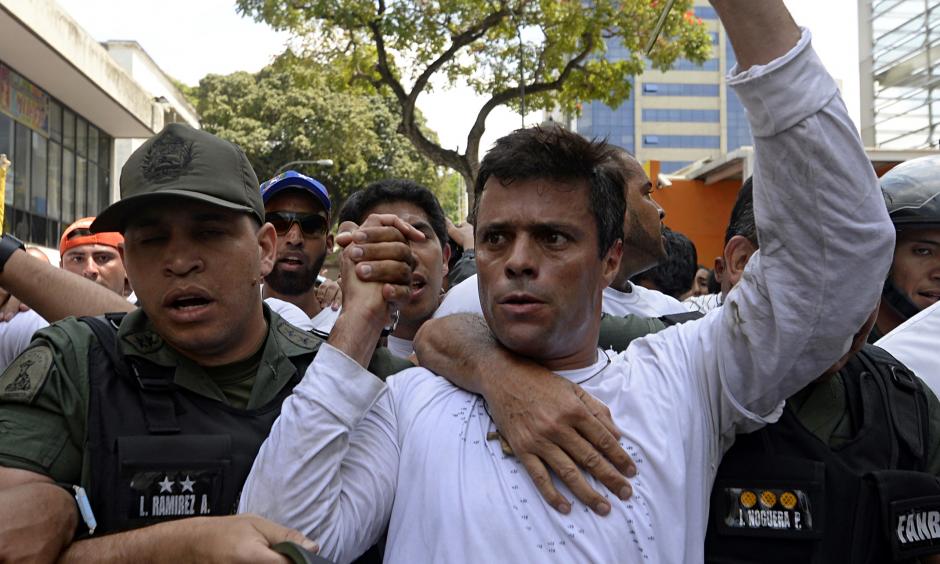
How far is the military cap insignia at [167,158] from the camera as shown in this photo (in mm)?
2340

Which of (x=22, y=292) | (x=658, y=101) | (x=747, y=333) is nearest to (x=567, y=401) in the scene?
(x=747, y=333)

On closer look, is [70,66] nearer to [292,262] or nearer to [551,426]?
[292,262]

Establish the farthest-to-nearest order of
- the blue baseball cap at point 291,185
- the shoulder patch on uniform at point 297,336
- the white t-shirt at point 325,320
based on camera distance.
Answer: the blue baseball cap at point 291,185, the white t-shirt at point 325,320, the shoulder patch on uniform at point 297,336

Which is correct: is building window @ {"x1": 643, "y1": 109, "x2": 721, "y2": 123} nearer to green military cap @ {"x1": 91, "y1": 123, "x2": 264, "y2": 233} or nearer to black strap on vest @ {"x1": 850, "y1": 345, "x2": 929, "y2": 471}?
black strap on vest @ {"x1": 850, "y1": 345, "x2": 929, "y2": 471}

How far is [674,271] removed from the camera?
6.05 m

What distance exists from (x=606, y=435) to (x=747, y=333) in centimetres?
41

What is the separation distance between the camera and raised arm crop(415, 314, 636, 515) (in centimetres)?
202

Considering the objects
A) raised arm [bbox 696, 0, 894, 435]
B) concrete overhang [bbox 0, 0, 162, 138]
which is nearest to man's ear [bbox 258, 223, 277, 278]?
raised arm [bbox 696, 0, 894, 435]

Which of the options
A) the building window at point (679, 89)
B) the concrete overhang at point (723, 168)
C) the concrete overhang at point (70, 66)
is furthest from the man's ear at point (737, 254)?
the building window at point (679, 89)

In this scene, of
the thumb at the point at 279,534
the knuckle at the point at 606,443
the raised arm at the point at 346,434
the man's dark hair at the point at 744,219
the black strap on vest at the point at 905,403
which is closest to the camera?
the thumb at the point at 279,534

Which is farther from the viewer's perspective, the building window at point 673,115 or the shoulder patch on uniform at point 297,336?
the building window at point 673,115

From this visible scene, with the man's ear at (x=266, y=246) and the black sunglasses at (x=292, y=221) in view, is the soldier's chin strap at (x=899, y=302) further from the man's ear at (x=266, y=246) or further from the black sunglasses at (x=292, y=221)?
the black sunglasses at (x=292, y=221)

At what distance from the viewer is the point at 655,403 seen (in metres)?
2.18

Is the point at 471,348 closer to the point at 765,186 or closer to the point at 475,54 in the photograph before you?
the point at 765,186
